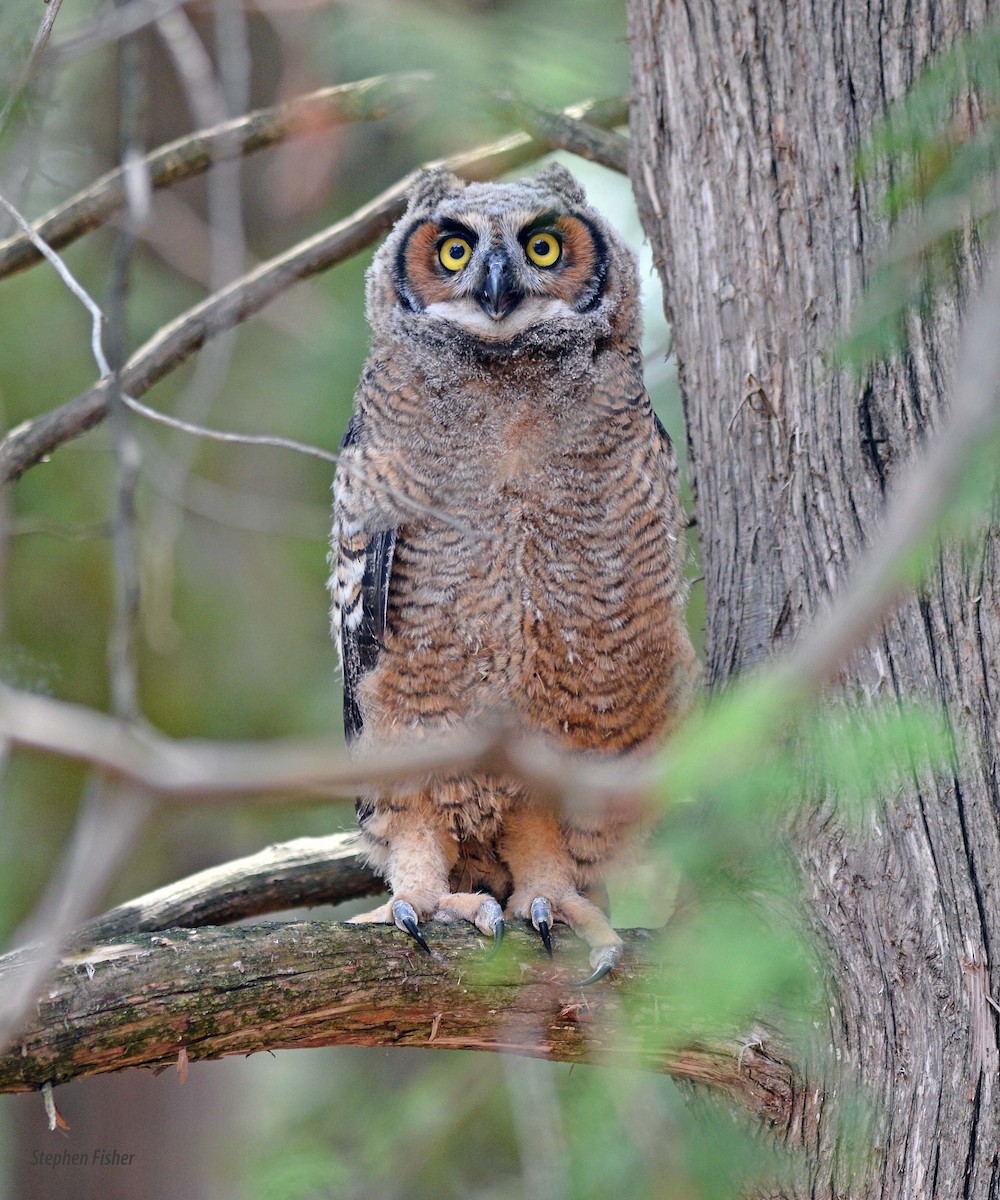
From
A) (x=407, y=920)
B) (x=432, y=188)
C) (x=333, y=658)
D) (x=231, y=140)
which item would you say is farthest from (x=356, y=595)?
(x=333, y=658)

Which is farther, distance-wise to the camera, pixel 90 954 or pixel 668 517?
pixel 668 517

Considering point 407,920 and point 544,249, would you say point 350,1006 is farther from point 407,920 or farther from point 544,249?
point 544,249

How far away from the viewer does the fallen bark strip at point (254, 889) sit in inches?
122

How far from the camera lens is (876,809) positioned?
2531 mm

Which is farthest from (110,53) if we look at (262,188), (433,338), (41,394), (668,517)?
(668,517)

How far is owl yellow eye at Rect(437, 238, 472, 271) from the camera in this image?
3.37 meters

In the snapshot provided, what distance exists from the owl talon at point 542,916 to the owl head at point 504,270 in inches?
55.4

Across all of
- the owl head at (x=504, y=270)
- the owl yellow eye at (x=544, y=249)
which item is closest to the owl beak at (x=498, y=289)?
the owl head at (x=504, y=270)

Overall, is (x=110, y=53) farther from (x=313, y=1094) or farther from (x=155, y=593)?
(x=313, y=1094)

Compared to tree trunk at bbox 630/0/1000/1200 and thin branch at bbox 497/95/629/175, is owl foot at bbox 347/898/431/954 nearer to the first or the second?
tree trunk at bbox 630/0/1000/1200

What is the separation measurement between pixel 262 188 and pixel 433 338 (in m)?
3.29

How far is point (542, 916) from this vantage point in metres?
2.99

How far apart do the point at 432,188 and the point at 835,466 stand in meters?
1.44

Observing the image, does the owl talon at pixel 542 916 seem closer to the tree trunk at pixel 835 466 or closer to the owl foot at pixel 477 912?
the owl foot at pixel 477 912
